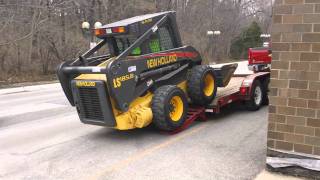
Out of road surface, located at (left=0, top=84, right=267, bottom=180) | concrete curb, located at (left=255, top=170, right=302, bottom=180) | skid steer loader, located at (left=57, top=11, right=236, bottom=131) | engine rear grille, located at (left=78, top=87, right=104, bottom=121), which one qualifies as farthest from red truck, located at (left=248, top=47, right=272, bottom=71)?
concrete curb, located at (left=255, top=170, right=302, bottom=180)

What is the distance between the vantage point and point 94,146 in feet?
24.8

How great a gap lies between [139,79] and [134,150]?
1.51m

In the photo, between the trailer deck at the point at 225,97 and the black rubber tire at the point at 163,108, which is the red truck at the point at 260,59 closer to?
the trailer deck at the point at 225,97

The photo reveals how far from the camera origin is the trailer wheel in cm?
1007

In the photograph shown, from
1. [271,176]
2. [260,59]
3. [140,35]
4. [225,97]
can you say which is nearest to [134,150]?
[140,35]

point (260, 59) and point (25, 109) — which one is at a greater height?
point (260, 59)

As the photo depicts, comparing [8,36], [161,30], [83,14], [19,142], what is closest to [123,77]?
[161,30]

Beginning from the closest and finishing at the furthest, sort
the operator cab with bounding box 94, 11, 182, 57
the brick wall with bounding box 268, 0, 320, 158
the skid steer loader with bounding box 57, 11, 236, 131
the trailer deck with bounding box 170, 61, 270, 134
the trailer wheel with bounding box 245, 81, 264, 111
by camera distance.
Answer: the brick wall with bounding box 268, 0, 320, 158 → the skid steer loader with bounding box 57, 11, 236, 131 → the operator cab with bounding box 94, 11, 182, 57 → the trailer deck with bounding box 170, 61, 270, 134 → the trailer wheel with bounding box 245, 81, 264, 111

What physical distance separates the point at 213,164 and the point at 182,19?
123ft

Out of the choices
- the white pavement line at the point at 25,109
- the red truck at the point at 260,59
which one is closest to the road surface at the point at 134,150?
the white pavement line at the point at 25,109

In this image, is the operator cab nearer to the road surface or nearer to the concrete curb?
the road surface

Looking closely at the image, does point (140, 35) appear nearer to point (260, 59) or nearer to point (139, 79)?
point (139, 79)

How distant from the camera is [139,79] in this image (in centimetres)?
796

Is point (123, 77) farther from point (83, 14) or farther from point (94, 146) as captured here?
point (83, 14)
